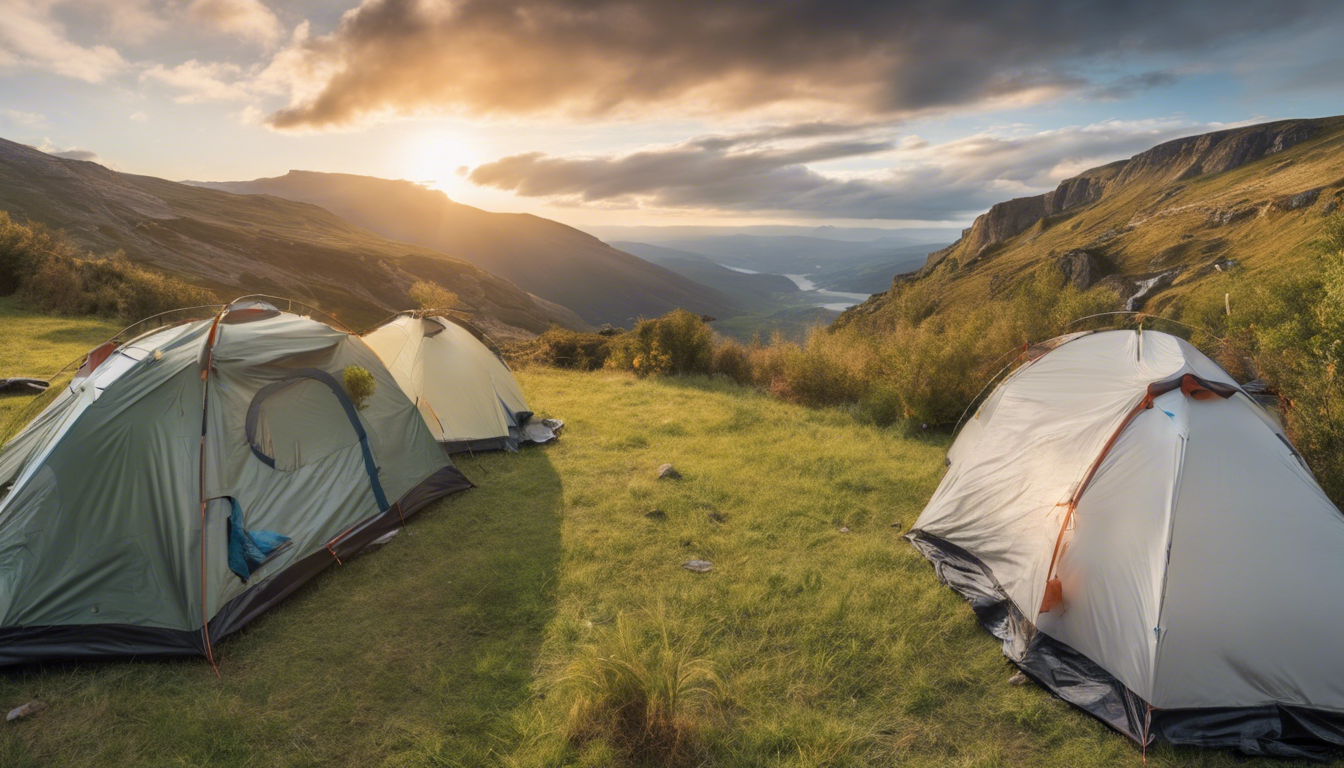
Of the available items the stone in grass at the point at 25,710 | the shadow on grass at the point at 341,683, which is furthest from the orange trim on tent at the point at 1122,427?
the stone in grass at the point at 25,710

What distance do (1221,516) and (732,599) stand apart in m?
4.77

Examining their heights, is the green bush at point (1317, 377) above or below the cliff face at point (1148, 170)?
below

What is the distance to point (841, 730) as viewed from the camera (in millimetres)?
4867

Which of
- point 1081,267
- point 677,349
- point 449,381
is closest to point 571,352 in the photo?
point 677,349

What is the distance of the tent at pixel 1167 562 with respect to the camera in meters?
4.93

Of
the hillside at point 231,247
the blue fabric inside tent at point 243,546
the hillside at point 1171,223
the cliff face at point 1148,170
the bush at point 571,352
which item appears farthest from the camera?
the cliff face at point 1148,170

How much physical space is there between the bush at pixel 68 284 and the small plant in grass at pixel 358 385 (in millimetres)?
21608

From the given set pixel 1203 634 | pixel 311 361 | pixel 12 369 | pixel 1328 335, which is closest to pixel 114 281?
pixel 12 369

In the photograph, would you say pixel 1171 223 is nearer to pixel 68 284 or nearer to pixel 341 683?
pixel 341 683

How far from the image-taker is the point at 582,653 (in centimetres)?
588

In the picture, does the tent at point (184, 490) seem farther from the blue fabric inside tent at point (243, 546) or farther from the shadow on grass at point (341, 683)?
the shadow on grass at point (341, 683)

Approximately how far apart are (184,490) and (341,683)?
2.79 meters

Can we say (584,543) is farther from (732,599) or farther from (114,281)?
(114,281)

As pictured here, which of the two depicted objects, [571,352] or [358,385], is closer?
[358,385]
